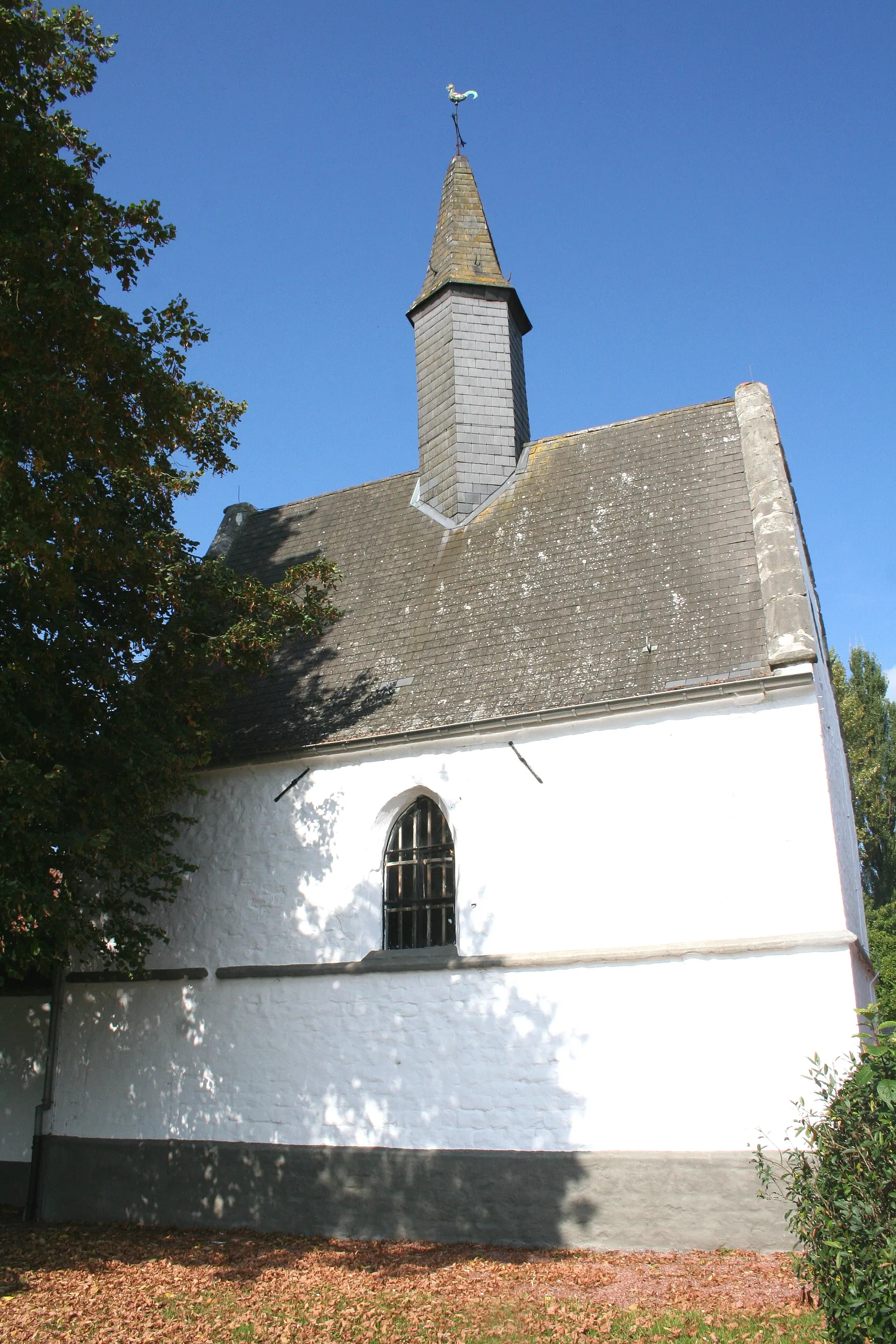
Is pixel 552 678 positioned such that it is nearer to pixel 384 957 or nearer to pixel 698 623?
pixel 698 623

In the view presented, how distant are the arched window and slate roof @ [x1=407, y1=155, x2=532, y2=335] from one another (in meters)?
8.78

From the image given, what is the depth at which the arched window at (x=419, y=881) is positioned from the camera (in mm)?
10930

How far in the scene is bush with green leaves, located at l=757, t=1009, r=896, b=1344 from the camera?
5711 millimetres

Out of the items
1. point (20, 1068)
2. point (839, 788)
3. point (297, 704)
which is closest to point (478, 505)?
point (297, 704)

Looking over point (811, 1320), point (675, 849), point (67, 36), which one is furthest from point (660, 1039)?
point (67, 36)

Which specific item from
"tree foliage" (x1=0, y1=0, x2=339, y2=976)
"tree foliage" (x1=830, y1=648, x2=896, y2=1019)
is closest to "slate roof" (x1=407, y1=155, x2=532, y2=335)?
"tree foliage" (x1=0, y1=0, x2=339, y2=976)

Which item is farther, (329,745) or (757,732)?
(329,745)

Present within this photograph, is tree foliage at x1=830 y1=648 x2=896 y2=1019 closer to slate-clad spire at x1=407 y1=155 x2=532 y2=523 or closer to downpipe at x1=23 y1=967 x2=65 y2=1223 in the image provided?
slate-clad spire at x1=407 y1=155 x2=532 y2=523

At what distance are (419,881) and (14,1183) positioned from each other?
638 centimetres

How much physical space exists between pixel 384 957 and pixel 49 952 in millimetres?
3318

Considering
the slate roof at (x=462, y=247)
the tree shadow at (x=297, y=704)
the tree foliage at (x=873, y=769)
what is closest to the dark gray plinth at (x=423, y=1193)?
the tree shadow at (x=297, y=704)

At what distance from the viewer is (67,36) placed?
9.90 m

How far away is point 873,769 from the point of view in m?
31.0

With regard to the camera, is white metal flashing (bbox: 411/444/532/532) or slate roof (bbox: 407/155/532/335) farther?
slate roof (bbox: 407/155/532/335)
